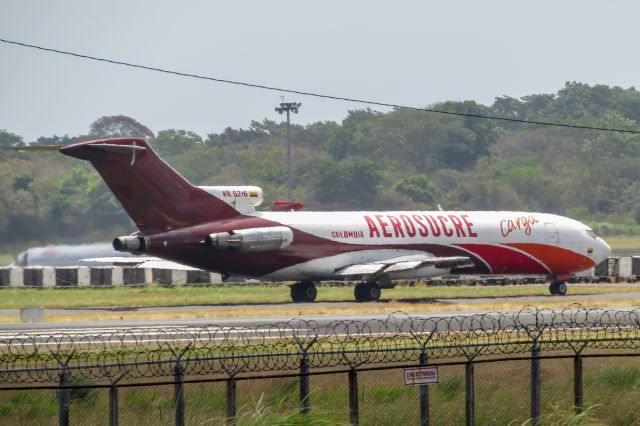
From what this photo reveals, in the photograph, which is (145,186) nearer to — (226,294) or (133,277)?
(226,294)

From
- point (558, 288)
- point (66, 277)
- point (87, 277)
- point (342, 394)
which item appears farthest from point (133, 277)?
point (342, 394)

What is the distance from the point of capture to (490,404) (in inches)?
1027

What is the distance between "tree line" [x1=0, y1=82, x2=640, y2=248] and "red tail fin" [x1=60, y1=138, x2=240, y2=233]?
17.6m

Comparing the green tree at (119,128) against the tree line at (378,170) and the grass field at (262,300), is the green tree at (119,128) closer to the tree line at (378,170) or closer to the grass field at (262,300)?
the tree line at (378,170)

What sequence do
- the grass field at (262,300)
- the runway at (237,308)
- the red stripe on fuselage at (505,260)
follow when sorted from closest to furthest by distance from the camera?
the runway at (237,308)
the grass field at (262,300)
the red stripe on fuselage at (505,260)

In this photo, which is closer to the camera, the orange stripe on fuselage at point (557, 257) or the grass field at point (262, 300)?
the grass field at point (262, 300)

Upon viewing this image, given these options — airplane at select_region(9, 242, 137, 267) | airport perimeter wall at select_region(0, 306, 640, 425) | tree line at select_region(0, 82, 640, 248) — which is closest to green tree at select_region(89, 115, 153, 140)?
tree line at select_region(0, 82, 640, 248)

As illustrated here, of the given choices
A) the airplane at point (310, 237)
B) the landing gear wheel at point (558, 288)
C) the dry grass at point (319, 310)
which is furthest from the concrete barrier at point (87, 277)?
the dry grass at point (319, 310)

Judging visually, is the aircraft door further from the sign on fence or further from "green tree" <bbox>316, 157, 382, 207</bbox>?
"green tree" <bbox>316, 157, 382, 207</bbox>

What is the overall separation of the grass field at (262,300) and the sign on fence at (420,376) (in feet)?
90.2

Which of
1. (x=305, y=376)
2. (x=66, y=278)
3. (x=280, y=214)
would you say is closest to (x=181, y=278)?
(x=66, y=278)

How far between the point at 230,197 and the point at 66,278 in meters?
21.7

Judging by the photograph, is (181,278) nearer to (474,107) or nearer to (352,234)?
(352,234)

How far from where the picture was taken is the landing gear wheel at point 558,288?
63.2 metres
